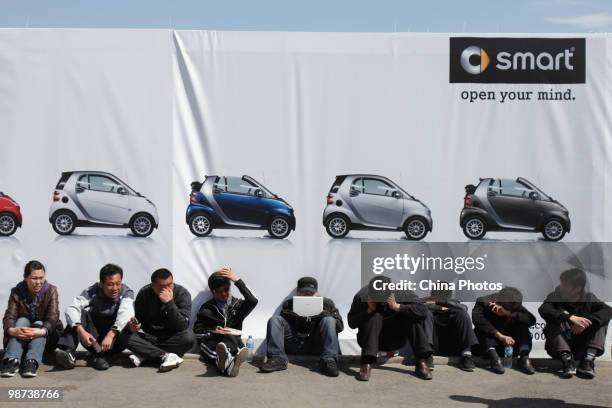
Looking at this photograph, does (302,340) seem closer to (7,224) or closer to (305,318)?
(305,318)

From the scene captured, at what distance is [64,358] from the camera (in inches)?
323

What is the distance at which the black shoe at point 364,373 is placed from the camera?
813cm

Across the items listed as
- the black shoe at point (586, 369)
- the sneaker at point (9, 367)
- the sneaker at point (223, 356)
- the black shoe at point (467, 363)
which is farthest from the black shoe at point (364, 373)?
the sneaker at point (9, 367)

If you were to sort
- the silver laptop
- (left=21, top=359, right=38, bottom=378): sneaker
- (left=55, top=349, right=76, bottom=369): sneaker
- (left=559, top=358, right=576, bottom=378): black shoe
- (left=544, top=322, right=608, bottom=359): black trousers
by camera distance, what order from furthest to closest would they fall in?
1. the silver laptop
2. (left=544, top=322, right=608, bottom=359): black trousers
3. (left=559, top=358, right=576, bottom=378): black shoe
4. (left=55, top=349, right=76, bottom=369): sneaker
5. (left=21, top=359, right=38, bottom=378): sneaker

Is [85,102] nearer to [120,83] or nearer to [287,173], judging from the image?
[120,83]

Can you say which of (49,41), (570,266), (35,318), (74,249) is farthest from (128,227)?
(570,266)

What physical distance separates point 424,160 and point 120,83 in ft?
10.4

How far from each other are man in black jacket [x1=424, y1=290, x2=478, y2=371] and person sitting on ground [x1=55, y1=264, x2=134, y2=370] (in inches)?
118

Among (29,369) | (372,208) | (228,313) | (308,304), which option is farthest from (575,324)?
(29,369)

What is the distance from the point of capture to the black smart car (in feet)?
29.2

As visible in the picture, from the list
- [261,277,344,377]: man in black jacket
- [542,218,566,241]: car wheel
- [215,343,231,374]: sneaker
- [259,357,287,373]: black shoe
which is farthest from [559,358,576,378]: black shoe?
[215,343,231,374]: sneaker

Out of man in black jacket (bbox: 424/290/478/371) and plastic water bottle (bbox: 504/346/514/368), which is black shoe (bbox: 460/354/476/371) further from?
plastic water bottle (bbox: 504/346/514/368)

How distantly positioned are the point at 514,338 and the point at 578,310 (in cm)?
68

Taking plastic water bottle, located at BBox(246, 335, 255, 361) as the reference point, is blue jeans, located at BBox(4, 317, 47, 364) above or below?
above
